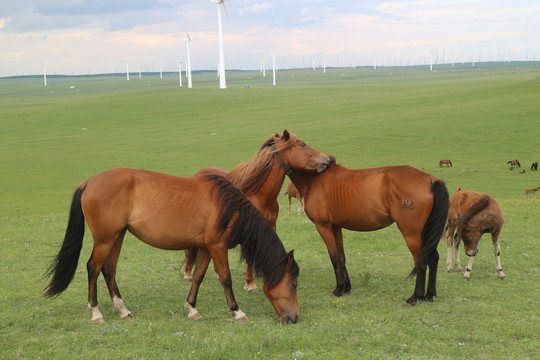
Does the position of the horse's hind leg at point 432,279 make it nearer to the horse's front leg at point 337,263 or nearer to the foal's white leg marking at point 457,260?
the horse's front leg at point 337,263

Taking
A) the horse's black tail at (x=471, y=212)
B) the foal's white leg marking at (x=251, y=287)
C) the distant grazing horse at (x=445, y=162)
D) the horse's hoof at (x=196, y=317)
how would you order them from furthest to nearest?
the distant grazing horse at (x=445, y=162), the horse's black tail at (x=471, y=212), the foal's white leg marking at (x=251, y=287), the horse's hoof at (x=196, y=317)

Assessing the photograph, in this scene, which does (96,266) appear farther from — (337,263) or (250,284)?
(337,263)

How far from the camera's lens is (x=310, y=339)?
610 centimetres

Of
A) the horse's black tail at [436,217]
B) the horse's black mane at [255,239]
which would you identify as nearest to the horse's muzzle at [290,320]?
the horse's black mane at [255,239]

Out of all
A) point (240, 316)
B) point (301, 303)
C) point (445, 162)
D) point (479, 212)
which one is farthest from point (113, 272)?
point (445, 162)

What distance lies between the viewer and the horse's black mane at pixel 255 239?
7.04 m

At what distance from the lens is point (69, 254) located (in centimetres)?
734

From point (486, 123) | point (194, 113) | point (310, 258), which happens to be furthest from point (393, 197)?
point (194, 113)

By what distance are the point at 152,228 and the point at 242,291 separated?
236 cm

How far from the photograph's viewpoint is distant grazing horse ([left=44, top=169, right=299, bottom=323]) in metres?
6.95

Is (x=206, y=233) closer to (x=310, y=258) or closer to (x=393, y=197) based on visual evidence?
(x=393, y=197)

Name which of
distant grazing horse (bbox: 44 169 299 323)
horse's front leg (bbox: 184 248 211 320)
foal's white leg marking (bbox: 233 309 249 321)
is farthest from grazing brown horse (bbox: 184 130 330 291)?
foal's white leg marking (bbox: 233 309 249 321)

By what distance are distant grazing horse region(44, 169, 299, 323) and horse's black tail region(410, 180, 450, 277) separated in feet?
6.76

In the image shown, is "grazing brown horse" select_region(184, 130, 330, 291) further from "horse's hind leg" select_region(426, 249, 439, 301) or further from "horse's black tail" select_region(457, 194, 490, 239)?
"horse's black tail" select_region(457, 194, 490, 239)
